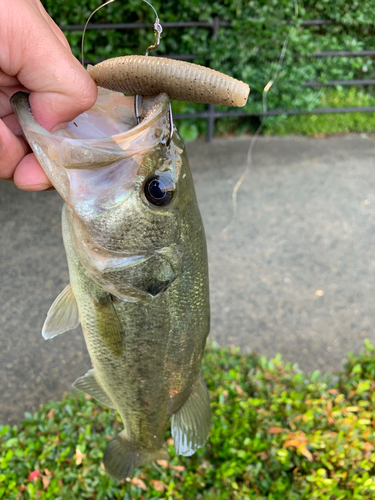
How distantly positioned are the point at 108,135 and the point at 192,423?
48.5 inches

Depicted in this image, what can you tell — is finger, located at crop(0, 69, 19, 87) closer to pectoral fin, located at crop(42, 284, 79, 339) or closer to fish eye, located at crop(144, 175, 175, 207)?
fish eye, located at crop(144, 175, 175, 207)

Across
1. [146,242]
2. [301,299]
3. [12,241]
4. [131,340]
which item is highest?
[146,242]

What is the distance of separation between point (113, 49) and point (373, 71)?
169 inches

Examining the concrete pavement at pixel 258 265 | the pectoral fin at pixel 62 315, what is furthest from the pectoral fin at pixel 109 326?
the concrete pavement at pixel 258 265

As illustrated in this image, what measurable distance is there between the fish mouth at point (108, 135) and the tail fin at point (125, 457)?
4.30 feet

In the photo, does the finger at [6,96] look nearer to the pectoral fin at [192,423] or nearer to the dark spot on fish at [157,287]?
the dark spot on fish at [157,287]

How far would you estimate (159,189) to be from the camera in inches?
43.6

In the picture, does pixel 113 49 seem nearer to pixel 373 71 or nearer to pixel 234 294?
pixel 234 294

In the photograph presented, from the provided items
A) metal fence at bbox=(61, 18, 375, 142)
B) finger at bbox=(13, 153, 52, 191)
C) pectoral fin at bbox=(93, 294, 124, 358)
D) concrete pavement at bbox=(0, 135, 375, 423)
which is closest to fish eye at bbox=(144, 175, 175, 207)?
pectoral fin at bbox=(93, 294, 124, 358)

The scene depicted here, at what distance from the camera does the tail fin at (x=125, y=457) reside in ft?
5.42

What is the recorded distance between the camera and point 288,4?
5059mm

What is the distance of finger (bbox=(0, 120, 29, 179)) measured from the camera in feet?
4.21

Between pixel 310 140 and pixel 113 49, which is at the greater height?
pixel 113 49

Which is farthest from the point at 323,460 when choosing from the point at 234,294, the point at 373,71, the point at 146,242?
the point at 373,71
